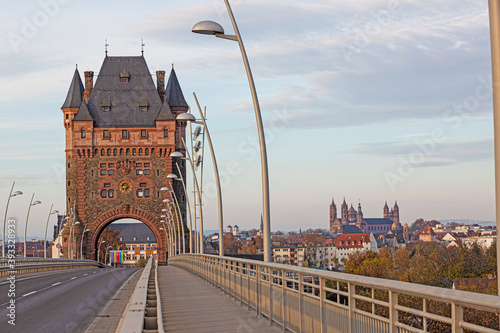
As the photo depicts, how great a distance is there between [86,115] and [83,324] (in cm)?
9903

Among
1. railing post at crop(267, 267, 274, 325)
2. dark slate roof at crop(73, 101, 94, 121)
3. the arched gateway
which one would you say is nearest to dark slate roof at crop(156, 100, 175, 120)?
the arched gateway

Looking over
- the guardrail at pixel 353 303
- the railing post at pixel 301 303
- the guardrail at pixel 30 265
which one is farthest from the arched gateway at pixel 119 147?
the railing post at pixel 301 303

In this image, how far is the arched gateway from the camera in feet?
353

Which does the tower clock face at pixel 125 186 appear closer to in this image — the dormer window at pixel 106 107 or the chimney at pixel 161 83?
the dormer window at pixel 106 107

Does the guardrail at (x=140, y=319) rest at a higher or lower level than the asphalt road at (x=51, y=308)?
higher

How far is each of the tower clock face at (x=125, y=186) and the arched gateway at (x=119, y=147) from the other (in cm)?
12

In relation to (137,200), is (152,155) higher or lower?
higher

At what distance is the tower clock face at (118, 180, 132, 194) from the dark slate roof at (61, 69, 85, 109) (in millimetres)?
16179

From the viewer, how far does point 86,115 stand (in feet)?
363

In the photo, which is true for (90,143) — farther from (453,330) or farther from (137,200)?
(453,330)

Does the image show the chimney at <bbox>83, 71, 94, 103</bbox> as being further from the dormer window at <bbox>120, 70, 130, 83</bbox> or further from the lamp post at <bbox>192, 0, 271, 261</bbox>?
the lamp post at <bbox>192, 0, 271, 261</bbox>

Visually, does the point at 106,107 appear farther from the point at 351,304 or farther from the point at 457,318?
the point at 457,318

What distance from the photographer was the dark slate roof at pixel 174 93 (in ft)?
383

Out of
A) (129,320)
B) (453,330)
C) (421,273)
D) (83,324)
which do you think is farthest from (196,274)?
(421,273)
